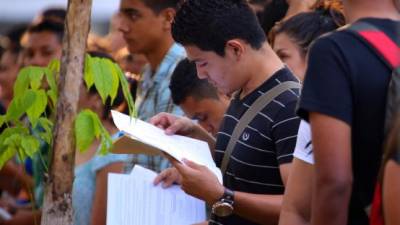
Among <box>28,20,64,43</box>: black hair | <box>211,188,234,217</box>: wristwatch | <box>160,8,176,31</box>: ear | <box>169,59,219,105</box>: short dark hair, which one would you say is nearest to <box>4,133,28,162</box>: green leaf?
<box>211,188,234,217</box>: wristwatch

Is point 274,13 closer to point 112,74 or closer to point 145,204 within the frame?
point 145,204

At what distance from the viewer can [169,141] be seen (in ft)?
13.3

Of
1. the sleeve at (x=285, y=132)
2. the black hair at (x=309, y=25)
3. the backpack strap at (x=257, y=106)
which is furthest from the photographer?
the black hair at (x=309, y=25)

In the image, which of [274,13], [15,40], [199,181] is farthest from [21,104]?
[15,40]

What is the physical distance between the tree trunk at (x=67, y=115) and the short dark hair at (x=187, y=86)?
169 cm

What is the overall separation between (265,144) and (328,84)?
95cm

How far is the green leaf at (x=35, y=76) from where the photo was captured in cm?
350

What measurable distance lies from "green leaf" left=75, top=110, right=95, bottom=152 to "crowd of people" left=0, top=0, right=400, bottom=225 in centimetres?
16

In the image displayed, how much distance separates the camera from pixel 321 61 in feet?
9.95

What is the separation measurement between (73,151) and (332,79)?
82 centimetres

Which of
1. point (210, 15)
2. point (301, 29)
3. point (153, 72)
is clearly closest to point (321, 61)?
point (210, 15)

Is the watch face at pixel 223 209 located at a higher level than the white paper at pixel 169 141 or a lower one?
lower

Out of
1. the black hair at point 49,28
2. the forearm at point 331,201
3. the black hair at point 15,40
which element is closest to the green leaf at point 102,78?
the forearm at point 331,201

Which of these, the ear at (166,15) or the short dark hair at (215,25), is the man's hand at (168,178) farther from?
the ear at (166,15)
